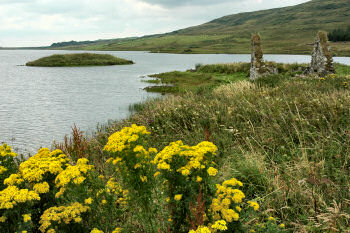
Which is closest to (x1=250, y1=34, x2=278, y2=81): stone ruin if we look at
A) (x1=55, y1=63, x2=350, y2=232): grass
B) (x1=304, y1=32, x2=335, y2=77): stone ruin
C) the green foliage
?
(x1=304, y1=32, x2=335, y2=77): stone ruin

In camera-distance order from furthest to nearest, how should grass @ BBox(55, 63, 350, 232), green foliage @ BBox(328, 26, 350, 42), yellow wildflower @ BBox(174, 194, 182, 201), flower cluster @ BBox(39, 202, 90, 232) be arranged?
green foliage @ BBox(328, 26, 350, 42) < grass @ BBox(55, 63, 350, 232) < flower cluster @ BBox(39, 202, 90, 232) < yellow wildflower @ BBox(174, 194, 182, 201)

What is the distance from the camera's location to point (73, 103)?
22.5 meters

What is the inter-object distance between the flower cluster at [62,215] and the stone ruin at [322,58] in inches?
780

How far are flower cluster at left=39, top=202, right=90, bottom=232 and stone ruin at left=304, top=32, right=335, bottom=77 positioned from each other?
19.8m

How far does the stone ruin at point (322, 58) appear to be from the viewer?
744 inches

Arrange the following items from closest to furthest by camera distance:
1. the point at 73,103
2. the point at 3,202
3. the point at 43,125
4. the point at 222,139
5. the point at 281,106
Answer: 1. the point at 3,202
2. the point at 222,139
3. the point at 281,106
4. the point at 43,125
5. the point at 73,103

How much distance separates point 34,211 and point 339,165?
5.37 meters

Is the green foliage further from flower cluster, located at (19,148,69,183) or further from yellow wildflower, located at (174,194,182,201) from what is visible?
flower cluster, located at (19,148,69,183)

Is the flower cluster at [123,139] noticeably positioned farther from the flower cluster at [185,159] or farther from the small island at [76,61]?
the small island at [76,61]

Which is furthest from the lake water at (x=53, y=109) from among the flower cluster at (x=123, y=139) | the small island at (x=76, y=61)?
the small island at (x=76, y=61)

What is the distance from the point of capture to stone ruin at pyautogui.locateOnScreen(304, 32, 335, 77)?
18.9 m

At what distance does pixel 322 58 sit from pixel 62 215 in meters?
20.8

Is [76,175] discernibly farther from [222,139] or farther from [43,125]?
[43,125]

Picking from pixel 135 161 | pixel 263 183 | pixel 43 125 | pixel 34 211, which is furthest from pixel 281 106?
pixel 43 125
